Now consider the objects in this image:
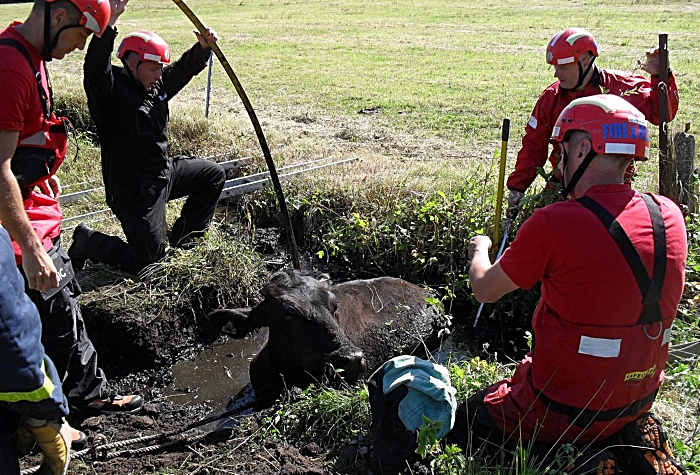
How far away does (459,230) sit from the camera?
6.70 m

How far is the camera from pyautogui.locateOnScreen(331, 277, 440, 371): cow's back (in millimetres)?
5617

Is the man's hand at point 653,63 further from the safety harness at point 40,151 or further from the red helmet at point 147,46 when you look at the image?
the safety harness at point 40,151

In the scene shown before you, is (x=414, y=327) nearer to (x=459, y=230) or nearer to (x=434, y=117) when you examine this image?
(x=459, y=230)

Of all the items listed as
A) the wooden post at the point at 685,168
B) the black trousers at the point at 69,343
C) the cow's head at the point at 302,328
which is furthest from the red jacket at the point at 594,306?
the wooden post at the point at 685,168

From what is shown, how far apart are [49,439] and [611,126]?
10.7ft

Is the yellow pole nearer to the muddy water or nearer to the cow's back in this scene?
the cow's back

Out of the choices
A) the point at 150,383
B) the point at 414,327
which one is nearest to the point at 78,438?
the point at 150,383

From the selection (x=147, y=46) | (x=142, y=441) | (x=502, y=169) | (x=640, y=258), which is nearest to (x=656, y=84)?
(x=502, y=169)

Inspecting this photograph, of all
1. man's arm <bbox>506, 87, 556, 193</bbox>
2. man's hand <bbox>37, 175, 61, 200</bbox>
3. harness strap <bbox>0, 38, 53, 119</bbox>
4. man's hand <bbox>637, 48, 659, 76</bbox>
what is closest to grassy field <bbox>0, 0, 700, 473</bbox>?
man's arm <bbox>506, 87, 556, 193</bbox>

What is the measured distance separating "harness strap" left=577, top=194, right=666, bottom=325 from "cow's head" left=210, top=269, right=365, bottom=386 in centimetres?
226

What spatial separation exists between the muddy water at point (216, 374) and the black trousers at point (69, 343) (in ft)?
2.45

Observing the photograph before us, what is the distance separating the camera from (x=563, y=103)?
5801 millimetres

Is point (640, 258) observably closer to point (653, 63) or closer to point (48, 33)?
point (48, 33)

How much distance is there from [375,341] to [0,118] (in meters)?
3.37
